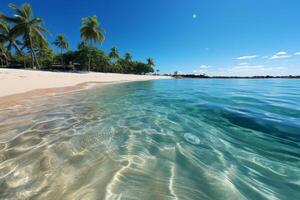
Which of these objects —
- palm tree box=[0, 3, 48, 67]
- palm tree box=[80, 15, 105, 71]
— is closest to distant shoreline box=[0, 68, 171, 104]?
palm tree box=[0, 3, 48, 67]

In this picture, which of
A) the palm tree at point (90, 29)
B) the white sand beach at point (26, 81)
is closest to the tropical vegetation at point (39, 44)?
the palm tree at point (90, 29)

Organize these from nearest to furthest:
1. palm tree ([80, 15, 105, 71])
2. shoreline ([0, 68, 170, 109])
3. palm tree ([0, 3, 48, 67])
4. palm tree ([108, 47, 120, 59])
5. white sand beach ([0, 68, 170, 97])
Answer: shoreline ([0, 68, 170, 109]) < white sand beach ([0, 68, 170, 97]) < palm tree ([0, 3, 48, 67]) < palm tree ([80, 15, 105, 71]) < palm tree ([108, 47, 120, 59])

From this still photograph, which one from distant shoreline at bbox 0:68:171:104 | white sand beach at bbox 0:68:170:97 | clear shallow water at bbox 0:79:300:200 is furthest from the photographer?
white sand beach at bbox 0:68:170:97

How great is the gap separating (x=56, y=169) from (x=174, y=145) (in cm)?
202

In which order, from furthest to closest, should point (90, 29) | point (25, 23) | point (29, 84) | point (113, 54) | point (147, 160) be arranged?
1. point (113, 54)
2. point (90, 29)
3. point (25, 23)
4. point (29, 84)
5. point (147, 160)

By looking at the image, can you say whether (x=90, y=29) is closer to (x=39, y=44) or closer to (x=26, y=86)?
(x=39, y=44)

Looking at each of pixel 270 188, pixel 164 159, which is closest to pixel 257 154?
pixel 270 188

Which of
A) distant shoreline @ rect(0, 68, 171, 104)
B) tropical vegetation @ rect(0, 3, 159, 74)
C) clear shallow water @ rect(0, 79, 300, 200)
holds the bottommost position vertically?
clear shallow water @ rect(0, 79, 300, 200)

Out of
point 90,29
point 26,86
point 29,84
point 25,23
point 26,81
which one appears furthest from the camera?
point 90,29

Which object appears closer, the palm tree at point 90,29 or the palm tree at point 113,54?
the palm tree at point 90,29

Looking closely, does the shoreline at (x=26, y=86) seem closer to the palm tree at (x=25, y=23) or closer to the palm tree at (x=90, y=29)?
the palm tree at (x=25, y=23)

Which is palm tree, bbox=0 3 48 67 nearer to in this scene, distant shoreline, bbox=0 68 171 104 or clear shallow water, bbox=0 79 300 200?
distant shoreline, bbox=0 68 171 104

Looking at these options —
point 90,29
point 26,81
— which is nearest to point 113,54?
point 90,29

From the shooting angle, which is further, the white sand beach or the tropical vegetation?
the tropical vegetation
